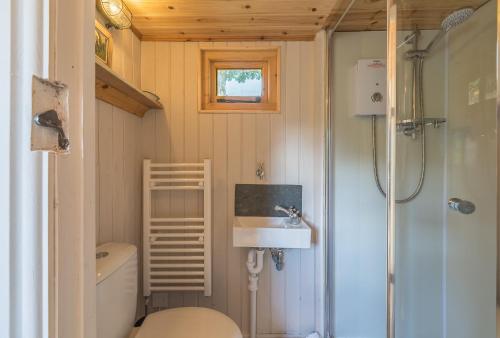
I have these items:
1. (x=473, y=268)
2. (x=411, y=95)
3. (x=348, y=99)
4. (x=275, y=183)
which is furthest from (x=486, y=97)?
(x=275, y=183)

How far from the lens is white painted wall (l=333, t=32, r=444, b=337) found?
1527 millimetres

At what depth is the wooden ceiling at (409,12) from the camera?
4.39ft

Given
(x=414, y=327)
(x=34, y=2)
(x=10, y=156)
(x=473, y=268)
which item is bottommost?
(x=414, y=327)

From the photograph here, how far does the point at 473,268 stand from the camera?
4.60ft

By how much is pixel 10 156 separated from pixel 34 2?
0.24m

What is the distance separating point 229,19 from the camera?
1.57 metres

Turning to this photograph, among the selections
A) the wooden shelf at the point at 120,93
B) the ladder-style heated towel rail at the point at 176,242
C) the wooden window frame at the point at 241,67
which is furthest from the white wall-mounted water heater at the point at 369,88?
the wooden shelf at the point at 120,93

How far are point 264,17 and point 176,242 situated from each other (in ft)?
4.99

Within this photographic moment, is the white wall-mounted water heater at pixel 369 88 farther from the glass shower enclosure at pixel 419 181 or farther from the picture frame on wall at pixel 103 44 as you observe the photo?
the picture frame on wall at pixel 103 44

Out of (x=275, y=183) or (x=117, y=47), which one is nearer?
(x=117, y=47)

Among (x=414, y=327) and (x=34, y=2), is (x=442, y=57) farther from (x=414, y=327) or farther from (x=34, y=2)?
(x=34, y=2)

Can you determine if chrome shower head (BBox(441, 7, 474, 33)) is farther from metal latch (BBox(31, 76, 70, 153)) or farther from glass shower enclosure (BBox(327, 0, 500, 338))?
metal latch (BBox(31, 76, 70, 153))

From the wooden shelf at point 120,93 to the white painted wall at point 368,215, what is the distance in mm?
1234

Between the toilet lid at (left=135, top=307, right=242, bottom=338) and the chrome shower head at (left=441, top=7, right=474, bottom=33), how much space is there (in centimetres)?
198
